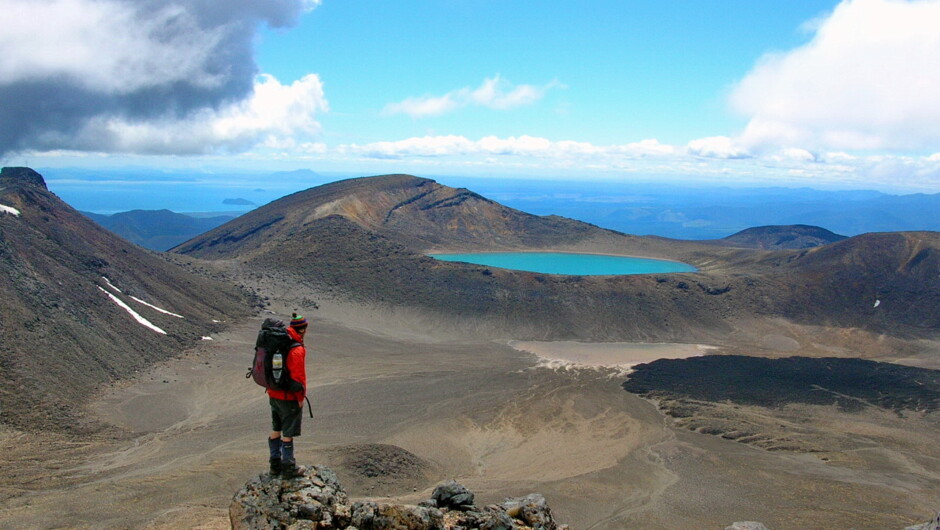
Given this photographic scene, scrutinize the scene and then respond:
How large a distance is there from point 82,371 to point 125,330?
6.81 meters

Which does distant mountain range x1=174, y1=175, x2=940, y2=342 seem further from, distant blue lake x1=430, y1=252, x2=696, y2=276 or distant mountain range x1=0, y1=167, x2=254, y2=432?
distant mountain range x1=0, y1=167, x2=254, y2=432

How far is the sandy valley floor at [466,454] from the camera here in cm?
1817

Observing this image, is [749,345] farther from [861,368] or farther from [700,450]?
[700,450]

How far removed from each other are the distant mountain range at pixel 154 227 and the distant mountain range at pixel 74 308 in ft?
312

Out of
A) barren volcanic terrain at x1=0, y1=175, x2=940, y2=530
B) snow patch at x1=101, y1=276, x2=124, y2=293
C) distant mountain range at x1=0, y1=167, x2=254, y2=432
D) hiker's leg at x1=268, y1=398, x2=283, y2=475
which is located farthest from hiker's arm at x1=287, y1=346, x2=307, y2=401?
snow patch at x1=101, y1=276, x2=124, y2=293

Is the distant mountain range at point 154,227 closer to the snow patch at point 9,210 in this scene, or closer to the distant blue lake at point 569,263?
the distant blue lake at point 569,263

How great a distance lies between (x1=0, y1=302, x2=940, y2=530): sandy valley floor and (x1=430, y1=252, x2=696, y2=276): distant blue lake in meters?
46.6

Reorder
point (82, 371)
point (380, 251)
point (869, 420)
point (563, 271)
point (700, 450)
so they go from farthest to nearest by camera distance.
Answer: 1. point (563, 271)
2. point (380, 251)
3. point (869, 420)
4. point (82, 371)
5. point (700, 450)

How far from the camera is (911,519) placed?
19.8 meters

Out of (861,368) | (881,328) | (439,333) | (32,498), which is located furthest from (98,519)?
(881,328)

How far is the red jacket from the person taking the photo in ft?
26.9

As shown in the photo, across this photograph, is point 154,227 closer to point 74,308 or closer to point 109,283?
point 109,283

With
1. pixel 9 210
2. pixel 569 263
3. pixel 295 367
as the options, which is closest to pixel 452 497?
pixel 295 367

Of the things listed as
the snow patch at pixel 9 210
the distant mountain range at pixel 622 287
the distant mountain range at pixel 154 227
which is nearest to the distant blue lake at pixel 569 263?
the distant mountain range at pixel 622 287
